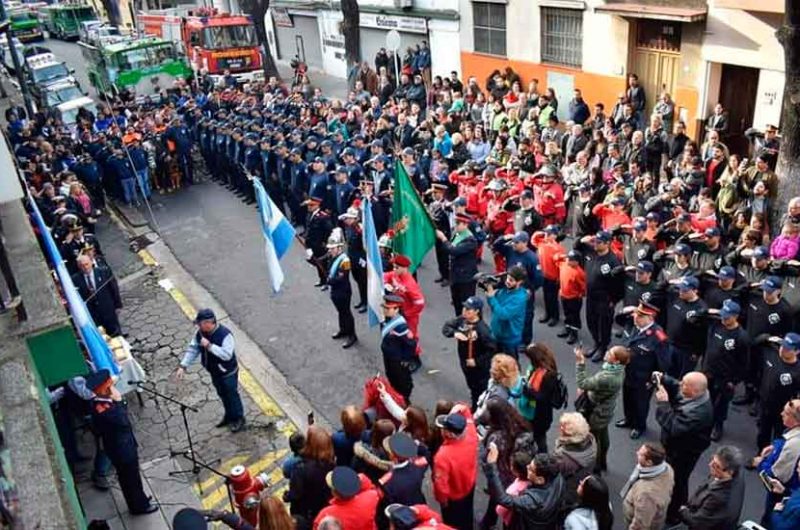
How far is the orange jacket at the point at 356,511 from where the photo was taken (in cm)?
494

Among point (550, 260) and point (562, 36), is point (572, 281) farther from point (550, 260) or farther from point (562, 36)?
point (562, 36)

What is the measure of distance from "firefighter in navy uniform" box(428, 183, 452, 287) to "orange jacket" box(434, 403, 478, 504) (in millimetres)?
5429

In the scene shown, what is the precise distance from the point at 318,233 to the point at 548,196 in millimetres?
3492

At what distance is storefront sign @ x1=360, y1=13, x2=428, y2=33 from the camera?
2320 cm

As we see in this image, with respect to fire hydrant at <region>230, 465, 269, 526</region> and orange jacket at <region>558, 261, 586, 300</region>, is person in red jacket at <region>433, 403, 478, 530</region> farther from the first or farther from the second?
orange jacket at <region>558, 261, 586, 300</region>

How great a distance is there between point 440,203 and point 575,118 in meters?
6.14

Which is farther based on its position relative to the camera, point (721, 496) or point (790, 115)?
point (790, 115)

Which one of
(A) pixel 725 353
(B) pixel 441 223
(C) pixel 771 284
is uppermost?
(C) pixel 771 284

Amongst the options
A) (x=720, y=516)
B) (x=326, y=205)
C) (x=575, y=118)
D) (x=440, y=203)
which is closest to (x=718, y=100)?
(x=575, y=118)

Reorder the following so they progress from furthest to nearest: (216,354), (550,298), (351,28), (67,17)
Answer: (67,17) < (351,28) < (550,298) < (216,354)

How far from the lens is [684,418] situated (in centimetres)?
566

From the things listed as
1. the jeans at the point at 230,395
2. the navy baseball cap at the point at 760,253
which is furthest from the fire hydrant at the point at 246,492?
the navy baseball cap at the point at 760,253

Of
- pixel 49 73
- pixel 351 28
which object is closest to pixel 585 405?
pixel 351 28

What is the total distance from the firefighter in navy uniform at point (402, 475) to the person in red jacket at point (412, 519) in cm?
38
